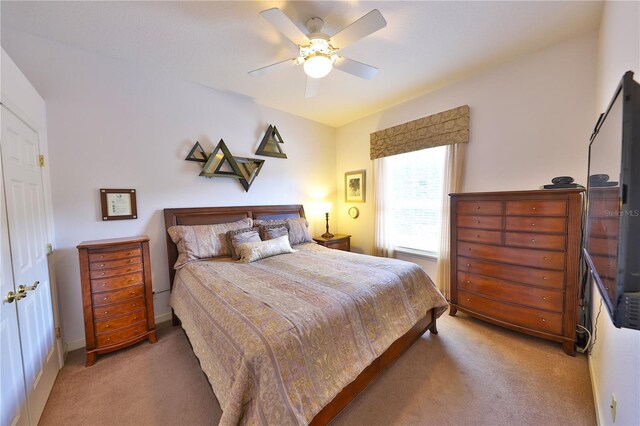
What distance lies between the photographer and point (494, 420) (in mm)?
1475

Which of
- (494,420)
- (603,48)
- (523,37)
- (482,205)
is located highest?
(523,37)

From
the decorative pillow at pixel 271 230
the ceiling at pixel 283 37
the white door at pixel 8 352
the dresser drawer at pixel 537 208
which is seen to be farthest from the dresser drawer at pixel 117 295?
the dresser drawer at pixel 537 208

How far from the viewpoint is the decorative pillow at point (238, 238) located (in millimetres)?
2693

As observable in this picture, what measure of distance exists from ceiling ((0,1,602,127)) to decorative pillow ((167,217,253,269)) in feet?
5.76

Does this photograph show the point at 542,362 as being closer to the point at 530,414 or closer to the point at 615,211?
the point at 530,414

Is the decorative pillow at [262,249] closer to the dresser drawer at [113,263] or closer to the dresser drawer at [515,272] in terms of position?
the dresser drawer at [113,263]

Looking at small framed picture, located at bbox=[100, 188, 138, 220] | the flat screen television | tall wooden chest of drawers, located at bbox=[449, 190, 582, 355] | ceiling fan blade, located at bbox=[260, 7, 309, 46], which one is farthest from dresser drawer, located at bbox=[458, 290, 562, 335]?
small framed picture, located at bbox=[100, 188, 138, 220]

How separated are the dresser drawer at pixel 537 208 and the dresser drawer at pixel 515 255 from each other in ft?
1.10

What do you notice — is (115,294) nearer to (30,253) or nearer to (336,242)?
(30,253)

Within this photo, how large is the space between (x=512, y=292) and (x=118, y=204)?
3.99 m

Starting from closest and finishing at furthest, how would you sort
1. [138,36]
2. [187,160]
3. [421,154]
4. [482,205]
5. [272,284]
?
[272,284]
[138,36]
[482,205]
[187,160]
[421,154]

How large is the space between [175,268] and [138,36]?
2.17 metres

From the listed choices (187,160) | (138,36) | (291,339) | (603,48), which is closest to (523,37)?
(603,48)

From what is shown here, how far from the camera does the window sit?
3240mm
